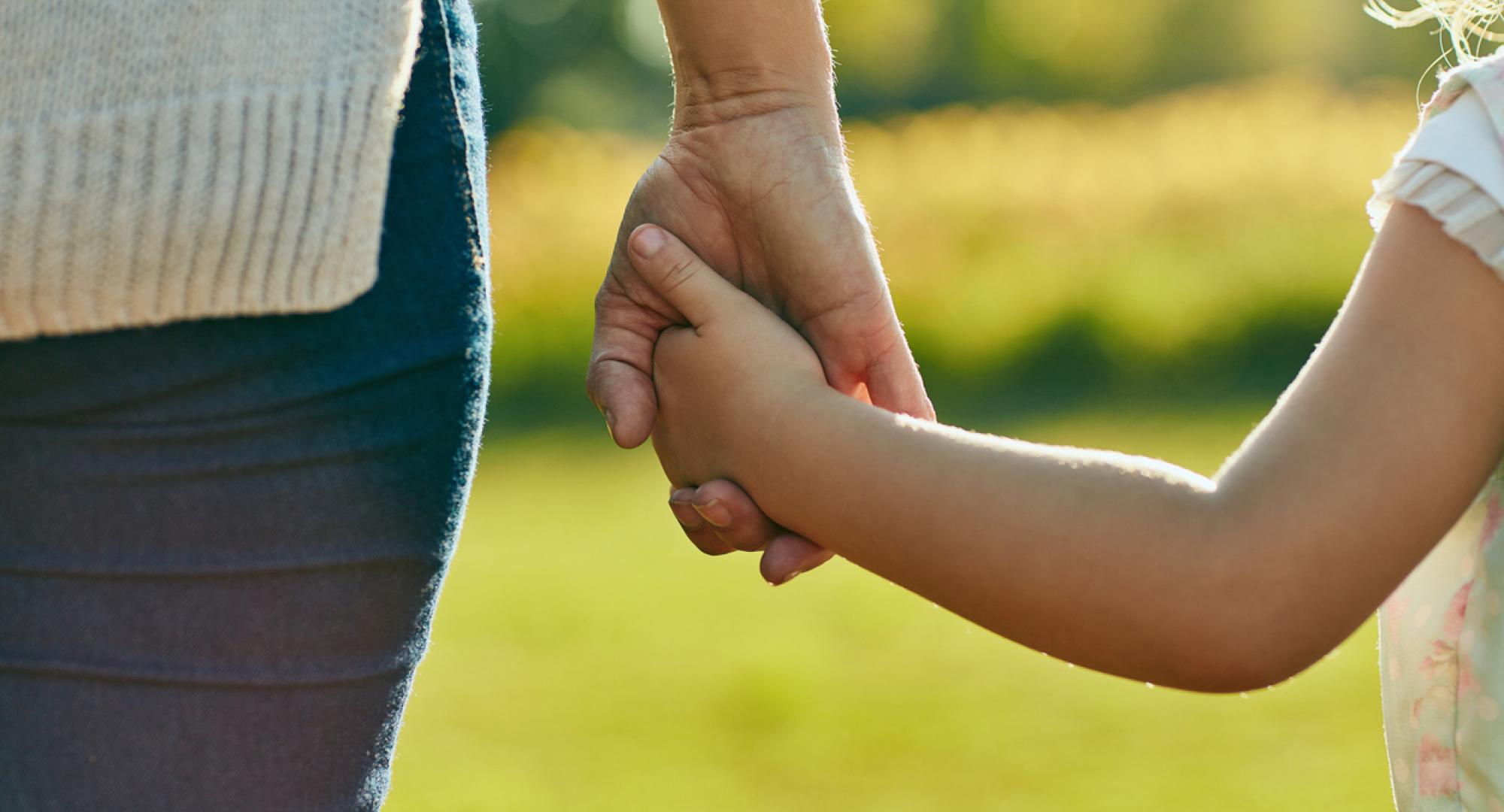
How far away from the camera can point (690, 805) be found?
3621mm

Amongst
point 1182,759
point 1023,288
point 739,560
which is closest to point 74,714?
point 1182,759

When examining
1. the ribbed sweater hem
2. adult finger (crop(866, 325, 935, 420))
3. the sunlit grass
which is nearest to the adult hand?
adult finger (crop(866, 325, 935, 420))

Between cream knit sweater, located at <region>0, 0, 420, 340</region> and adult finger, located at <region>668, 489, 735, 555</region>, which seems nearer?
cream knit sweater, located at <region>0, 0, 420, 340</region>

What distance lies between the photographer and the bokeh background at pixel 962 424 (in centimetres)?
381

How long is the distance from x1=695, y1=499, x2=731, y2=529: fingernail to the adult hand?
0.32 feet

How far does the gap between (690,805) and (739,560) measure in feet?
7.47

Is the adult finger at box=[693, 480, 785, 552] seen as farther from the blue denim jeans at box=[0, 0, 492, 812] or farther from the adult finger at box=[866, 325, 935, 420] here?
the blue denim jeans at box=[0, 0, 492, 812]

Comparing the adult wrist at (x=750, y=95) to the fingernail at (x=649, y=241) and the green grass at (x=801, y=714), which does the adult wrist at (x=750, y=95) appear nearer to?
the fingernail at (x=649, y=241)

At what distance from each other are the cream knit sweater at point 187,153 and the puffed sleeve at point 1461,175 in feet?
2.63

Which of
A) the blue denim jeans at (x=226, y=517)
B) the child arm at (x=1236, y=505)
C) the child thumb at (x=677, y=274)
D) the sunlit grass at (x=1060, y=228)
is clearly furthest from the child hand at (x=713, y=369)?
the sunlit grass at (x=1060, y=228)

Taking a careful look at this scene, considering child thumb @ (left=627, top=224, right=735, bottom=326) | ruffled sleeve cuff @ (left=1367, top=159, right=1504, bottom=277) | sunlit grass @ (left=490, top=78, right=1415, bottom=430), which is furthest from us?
sunlit grass @ (left=490, top=78, right=1415, bottom=430)

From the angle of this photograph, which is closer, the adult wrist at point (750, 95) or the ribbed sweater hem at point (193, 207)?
the ribbed sweater hem at point (193, 207)

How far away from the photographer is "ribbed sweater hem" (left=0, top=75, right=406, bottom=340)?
3.18ft

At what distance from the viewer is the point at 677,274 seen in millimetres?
1715
